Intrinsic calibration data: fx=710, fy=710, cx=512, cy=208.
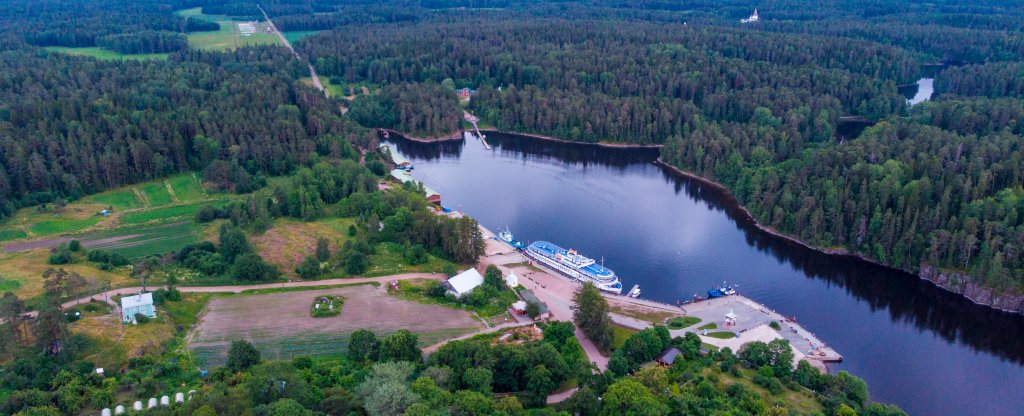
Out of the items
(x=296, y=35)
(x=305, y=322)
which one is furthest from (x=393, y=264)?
(x=296, y=35)

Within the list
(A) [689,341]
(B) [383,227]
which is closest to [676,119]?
(B) [383,227]

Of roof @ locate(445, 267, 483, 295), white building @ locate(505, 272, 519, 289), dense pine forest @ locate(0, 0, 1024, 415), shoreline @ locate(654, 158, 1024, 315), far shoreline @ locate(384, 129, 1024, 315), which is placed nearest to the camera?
dense pine forest @ locate(0, 0, 1024, 415)

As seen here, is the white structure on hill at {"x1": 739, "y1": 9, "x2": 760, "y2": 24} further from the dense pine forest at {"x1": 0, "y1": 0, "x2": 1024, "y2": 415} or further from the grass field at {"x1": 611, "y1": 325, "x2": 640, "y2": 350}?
the grass field at {"x1": 611, "y1": 325, "x2": 640, "y2": 350}

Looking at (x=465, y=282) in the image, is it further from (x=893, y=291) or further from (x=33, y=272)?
(x=893, y=291)

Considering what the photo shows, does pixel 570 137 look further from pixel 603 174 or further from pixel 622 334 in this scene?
pixel 622 334

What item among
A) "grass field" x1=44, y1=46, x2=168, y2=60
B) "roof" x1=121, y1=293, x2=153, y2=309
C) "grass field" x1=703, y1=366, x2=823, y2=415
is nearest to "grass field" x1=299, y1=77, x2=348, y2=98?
"grass field" x1=44, y1=46, x2=168, y2=60

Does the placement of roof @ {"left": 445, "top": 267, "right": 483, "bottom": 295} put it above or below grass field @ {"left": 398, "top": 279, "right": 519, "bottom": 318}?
above
